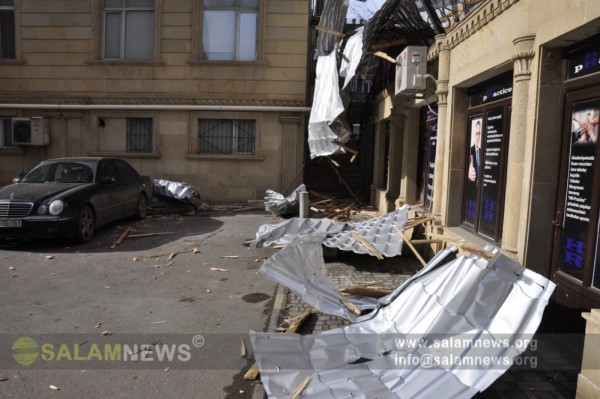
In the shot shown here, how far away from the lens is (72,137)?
15.3 m

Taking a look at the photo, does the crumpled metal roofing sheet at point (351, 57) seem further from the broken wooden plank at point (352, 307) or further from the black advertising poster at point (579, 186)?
the broken wooden plank at point (352, 307)

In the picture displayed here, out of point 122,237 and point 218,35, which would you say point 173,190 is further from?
point 218,35

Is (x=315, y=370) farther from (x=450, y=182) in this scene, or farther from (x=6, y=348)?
(x=450, y=182)

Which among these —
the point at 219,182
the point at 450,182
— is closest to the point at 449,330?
the point at 450,182

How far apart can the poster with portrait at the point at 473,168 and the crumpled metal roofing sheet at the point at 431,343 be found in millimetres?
2661

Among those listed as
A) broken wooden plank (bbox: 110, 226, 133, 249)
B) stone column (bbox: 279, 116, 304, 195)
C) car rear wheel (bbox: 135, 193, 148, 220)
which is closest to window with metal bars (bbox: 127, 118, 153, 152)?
car rear wheel (bbox: 135, 193, 148, 220)

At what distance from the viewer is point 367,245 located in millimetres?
6871

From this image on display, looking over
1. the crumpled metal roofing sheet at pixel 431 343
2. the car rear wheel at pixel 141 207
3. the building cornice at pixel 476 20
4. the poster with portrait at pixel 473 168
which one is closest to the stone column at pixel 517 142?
the building cornice at pixel 476 20

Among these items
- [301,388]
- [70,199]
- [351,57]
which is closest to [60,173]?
[70,199]

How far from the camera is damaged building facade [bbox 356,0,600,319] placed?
12.8ft

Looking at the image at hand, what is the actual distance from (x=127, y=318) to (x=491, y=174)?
4733 mm

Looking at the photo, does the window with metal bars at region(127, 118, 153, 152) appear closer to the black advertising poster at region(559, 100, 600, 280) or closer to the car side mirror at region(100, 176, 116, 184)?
the car side mirror at region(100, 176, 116, 184)

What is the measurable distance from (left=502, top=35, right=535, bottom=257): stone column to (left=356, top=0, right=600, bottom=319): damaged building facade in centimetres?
1

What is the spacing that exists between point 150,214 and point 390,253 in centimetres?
803
